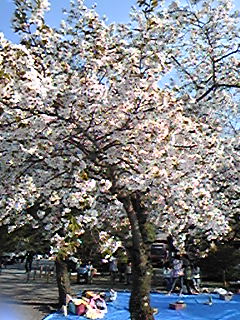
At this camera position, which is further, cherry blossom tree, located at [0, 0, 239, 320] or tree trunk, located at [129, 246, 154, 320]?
tree trunk, located at [129, 246, 154, 320]

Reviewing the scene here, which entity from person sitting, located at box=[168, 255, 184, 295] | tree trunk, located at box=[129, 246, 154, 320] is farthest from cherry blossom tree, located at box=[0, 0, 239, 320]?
person sitting, located at box=[168, 255, 184, 295]

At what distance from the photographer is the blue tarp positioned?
964cm

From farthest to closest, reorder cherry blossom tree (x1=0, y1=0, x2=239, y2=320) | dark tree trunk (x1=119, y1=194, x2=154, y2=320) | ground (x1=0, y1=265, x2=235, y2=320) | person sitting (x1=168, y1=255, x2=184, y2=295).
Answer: person sitting (x1=168, y1=255, x2=184, y2=295), ground (x1=0, y1=265, x2=235, y2=320), dark tree trunk (x1=119, y1=194, x2=154, y2=320), cherry blossom tree (x1=0, y1=0, x2=239, y2=320)

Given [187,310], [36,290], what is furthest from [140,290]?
[36,290]

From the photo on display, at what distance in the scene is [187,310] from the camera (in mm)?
10531

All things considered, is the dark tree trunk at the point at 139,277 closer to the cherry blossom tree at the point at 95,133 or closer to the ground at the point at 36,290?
the cherry blossom tree at the point at 95,133

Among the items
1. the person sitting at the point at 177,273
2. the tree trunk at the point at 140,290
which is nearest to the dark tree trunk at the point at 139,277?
the tree trunk at the point at 140,290

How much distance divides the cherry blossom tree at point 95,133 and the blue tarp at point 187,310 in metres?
3.25

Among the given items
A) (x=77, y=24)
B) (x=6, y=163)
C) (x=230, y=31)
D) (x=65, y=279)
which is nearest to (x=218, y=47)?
(x=230, y=31)

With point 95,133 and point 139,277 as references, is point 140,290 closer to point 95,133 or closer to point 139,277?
point 139,277

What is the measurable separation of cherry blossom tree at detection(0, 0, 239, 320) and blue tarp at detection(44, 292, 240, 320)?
10.7 feet

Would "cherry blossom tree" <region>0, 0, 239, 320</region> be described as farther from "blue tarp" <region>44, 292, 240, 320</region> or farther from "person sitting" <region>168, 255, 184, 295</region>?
"person sitting" <region>168, 255, 184, 295</region>

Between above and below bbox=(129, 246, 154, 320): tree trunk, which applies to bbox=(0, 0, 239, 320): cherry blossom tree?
above

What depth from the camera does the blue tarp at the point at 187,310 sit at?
9.64 m
